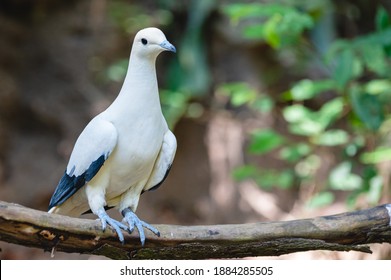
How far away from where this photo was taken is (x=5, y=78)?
15.8 feet

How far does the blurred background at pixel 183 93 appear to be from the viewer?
488 centimetres

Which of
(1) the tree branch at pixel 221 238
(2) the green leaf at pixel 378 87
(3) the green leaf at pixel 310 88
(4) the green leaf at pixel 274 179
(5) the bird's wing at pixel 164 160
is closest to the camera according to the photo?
(1) the tree branch at pixel 221 238

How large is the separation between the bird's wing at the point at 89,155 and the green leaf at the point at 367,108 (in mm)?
1543

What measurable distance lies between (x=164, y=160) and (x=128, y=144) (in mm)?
218

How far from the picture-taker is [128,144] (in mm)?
2229

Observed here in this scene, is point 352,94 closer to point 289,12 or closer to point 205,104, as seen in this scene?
point 289,12

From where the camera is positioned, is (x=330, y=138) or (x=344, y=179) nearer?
(x=344, y=179)

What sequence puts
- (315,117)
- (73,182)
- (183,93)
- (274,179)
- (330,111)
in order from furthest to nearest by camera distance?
(183,93) → (274,179) → (315,117) → (330,111) → (73,182)

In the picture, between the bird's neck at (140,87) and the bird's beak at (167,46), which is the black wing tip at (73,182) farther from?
the bird's beak at (167,46)

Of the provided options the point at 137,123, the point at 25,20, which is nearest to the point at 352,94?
the point at 137,123

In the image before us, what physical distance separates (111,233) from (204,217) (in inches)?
127

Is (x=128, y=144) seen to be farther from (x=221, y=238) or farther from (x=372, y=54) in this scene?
(x=372, y=54)

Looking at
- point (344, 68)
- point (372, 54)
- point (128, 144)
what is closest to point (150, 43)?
point (128, 144)

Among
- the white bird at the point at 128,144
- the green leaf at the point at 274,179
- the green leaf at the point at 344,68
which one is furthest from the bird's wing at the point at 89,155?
the green leaf at the point at 274,179
